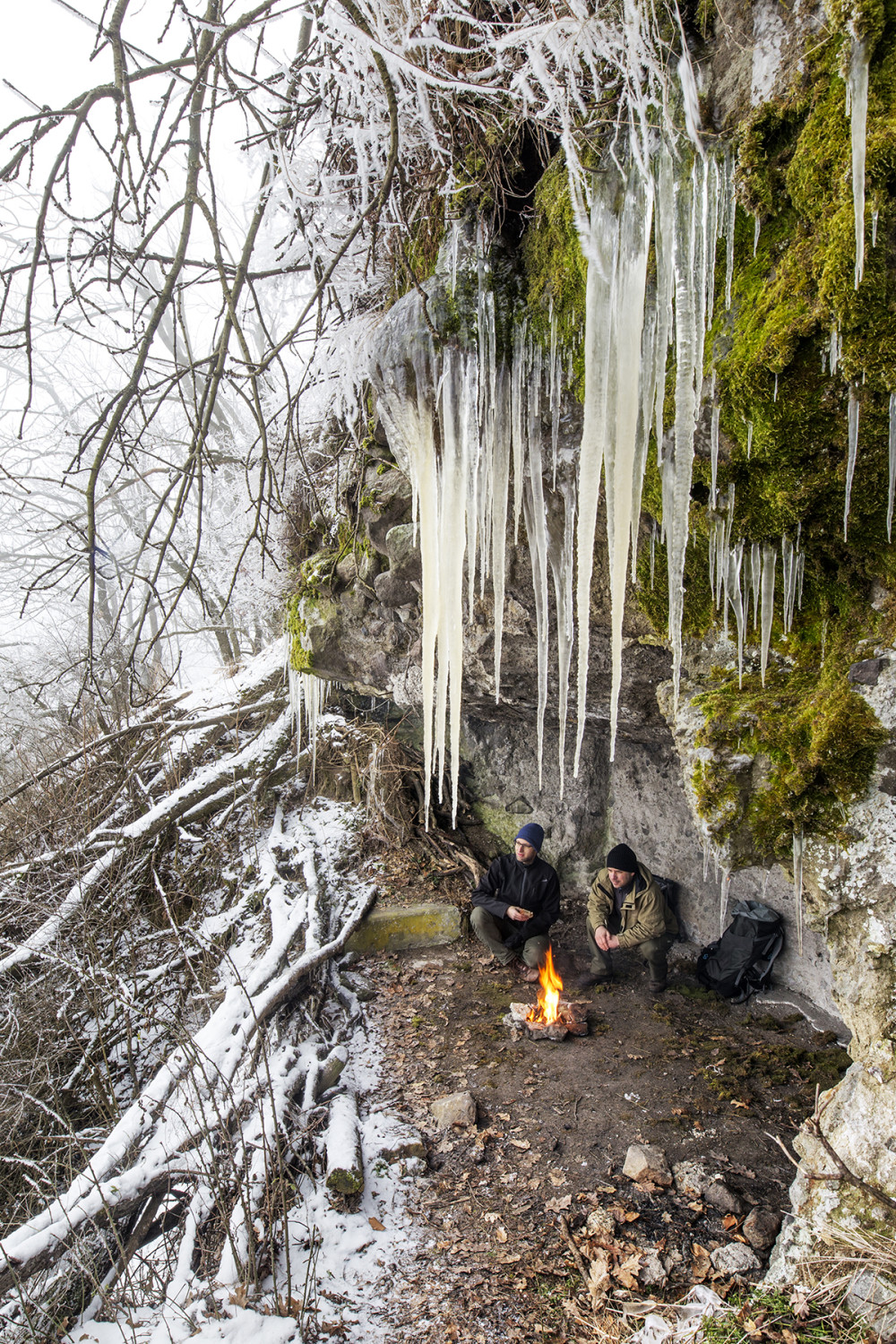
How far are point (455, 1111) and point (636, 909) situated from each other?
72.8 inches

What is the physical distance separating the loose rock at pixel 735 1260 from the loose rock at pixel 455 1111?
1.30 meters

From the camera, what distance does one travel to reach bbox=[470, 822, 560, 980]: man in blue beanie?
491 cm

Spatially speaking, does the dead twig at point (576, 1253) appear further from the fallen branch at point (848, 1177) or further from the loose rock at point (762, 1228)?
the fallen branch at point (848, 1177)

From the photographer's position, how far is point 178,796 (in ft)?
19.8

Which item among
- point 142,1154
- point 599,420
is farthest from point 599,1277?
point 599,420

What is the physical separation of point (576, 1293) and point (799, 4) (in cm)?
441

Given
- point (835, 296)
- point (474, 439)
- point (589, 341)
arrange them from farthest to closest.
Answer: point (474, 439)
point (589, 341)
point (835, 296)

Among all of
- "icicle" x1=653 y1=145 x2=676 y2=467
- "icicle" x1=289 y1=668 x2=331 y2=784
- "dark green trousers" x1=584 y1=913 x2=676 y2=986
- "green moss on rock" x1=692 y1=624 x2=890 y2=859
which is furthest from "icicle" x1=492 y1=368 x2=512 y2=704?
"icicle" x1=289 y1=668 x2=331 y2=784

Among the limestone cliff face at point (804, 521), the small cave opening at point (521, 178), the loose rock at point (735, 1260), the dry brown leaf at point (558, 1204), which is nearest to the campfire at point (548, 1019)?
the dry brown leaf at point (558, 1204)

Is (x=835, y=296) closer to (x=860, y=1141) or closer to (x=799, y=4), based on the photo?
(x=799, y=4)

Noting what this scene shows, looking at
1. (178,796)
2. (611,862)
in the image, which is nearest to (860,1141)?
(611,862)

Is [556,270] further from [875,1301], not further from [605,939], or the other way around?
[605,939]

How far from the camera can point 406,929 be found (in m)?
5.41

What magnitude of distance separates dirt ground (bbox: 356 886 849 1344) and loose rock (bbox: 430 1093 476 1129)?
4 cm
